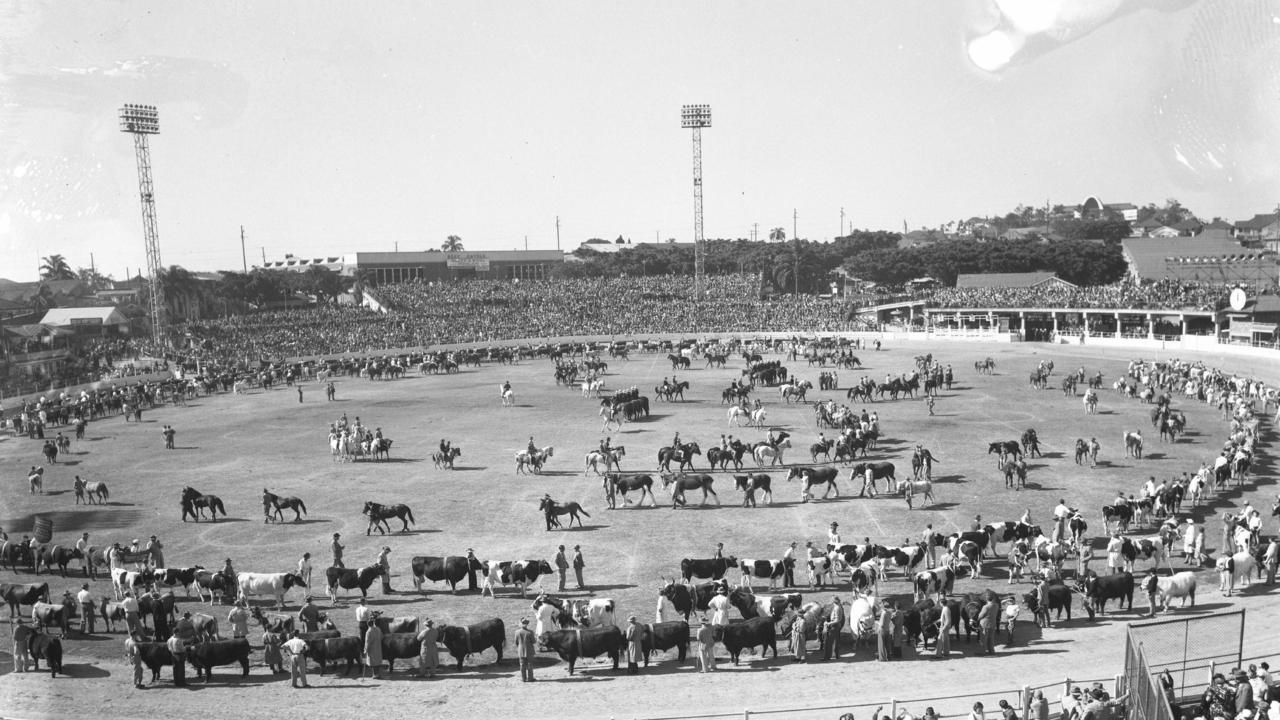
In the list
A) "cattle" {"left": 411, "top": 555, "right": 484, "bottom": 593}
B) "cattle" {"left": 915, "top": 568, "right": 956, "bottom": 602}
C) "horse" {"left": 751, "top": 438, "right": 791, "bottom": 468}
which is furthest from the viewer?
"horse" {"left": 751, "top": 438, "right": 791, "bottom": 468}

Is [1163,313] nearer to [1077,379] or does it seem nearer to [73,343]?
[1077,379]

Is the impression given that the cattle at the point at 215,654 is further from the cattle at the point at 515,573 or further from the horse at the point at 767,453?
the horse at the point at 767,453

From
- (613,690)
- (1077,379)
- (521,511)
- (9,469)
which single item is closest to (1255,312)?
(1077,379)

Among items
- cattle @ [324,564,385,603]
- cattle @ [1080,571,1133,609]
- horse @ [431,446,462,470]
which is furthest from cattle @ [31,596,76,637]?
cattle @ [1080,571,1133,609]

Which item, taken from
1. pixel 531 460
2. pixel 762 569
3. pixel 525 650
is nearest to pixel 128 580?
pixel 525 650

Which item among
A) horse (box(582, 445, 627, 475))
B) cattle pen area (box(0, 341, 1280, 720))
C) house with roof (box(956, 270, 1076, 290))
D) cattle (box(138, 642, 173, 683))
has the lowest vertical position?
cattle pen area (box(0, 341, 1280, 720))

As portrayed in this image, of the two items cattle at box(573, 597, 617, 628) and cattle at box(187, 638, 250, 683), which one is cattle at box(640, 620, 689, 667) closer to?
cattle at box(573, 597, 617, 628)

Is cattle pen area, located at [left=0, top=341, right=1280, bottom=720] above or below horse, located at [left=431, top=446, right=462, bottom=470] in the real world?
below


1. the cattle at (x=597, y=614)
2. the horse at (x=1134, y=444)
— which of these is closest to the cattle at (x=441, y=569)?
the cattle at (x=597, y=614)
